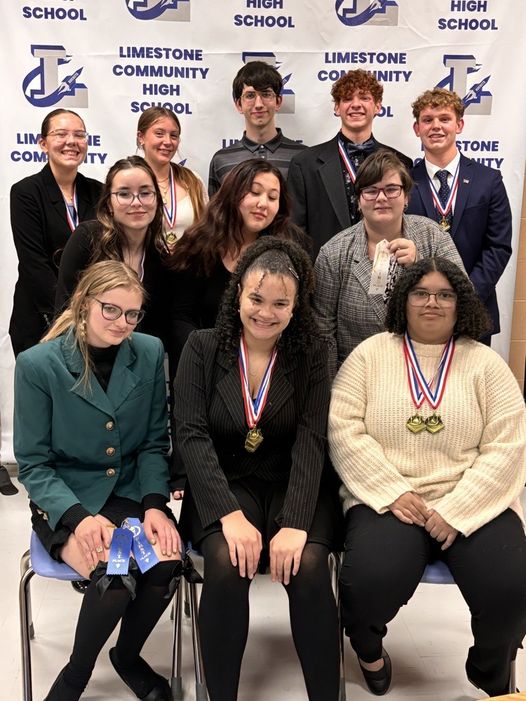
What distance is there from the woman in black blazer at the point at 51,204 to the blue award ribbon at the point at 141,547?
1.49 meters

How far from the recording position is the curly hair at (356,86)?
3459 mm

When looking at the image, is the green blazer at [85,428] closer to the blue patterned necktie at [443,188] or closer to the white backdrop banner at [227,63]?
the blue patterned necktie at [443,188]

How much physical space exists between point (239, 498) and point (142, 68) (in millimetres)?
2464

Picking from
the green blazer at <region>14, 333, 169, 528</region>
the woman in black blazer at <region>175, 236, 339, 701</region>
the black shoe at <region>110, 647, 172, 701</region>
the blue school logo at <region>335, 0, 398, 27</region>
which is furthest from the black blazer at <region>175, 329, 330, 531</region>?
the blue school logo at <region>335, 0, 398, 27</region>

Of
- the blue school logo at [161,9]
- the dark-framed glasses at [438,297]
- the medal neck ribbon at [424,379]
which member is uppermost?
the blue school logo at [161,9]

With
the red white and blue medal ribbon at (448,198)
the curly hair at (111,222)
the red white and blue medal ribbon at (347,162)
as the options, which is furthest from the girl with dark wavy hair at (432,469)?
the red white and blue medal ribbon at (347,162)

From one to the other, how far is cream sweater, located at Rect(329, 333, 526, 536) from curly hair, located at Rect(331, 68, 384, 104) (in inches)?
61.3

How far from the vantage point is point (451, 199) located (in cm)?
338

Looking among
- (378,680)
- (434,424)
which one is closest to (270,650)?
(378,680)

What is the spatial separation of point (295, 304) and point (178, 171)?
151 centimetres

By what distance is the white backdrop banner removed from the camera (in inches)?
150

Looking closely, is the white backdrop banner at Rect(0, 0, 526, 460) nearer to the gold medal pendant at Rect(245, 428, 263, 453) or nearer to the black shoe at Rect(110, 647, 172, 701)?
the gold medal pendant at Rect(245, 428, 263, 453)

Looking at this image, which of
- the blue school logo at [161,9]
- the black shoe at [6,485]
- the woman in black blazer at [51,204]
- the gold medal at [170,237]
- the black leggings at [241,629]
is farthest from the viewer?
the black shoe at [6,485]

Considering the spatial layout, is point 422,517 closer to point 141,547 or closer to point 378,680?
point 378,680
